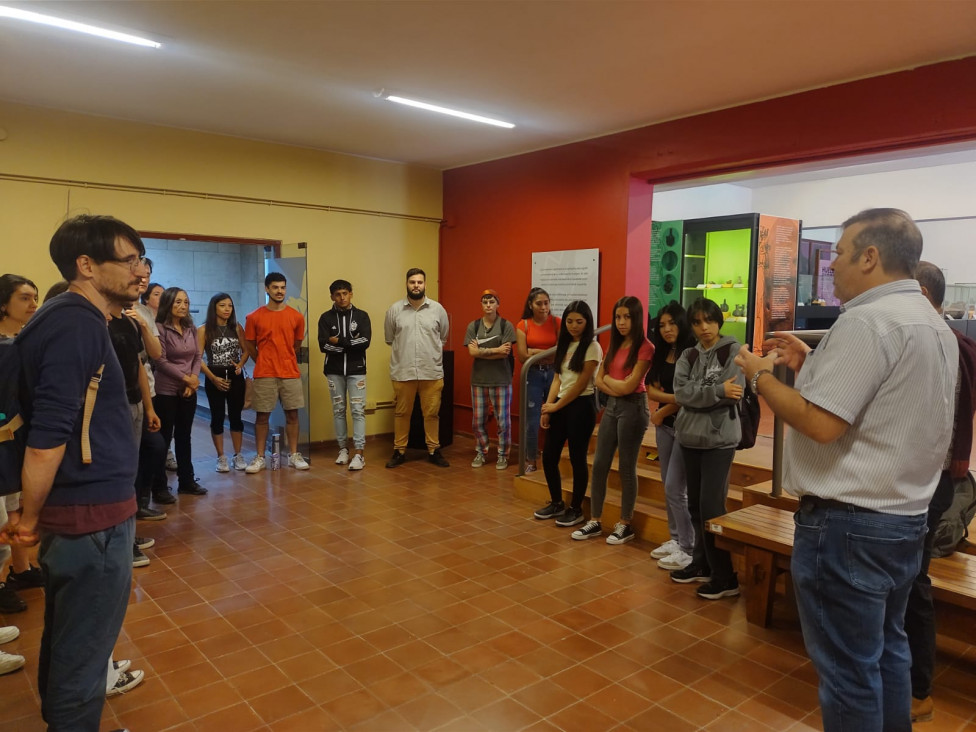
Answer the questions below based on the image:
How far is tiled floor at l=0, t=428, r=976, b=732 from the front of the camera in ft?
7.83

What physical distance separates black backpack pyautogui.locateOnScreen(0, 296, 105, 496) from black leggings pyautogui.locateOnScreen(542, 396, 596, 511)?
2.95m

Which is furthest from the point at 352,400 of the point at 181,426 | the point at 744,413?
the point at 744,413

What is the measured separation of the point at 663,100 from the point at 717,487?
2.77 m

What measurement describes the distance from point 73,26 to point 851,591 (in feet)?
13.8

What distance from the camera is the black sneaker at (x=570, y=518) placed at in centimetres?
436

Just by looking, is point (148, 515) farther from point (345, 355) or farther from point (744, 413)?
point (744, 413)

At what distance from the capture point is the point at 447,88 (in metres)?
4.43

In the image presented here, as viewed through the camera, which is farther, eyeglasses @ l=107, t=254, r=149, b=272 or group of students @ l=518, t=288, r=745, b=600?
group of students @ l=518, t=288, r=745, b=600

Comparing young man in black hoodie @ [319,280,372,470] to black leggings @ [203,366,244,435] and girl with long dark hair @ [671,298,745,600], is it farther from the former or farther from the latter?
girl with long dark hair @ [671,298,745,600]

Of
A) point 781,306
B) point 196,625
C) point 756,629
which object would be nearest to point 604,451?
point 756,629

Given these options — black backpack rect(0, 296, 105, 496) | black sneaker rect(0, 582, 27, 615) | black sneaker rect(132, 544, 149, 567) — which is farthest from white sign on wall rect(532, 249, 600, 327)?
black backpack rect(0, 296, 105, 496)

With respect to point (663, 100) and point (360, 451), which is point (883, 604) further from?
point (360, 451)

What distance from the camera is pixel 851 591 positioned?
5.26ft

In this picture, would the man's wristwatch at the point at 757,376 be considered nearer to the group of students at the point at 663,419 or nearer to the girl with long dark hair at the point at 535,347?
the group of students at the point at 663,419
